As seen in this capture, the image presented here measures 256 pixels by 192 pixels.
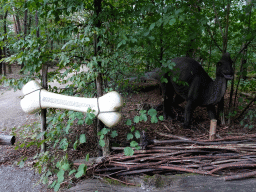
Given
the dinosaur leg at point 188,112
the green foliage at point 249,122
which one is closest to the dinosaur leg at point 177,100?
the dinosaur leg at point 188,112

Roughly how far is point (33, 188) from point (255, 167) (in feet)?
9.32

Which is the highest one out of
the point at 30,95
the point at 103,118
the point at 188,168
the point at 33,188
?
the point at 30,95

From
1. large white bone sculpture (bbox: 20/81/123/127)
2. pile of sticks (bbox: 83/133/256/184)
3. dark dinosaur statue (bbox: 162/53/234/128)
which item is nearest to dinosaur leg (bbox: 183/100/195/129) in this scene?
dark dinosaur statue (bbox: 162/53/234/128)

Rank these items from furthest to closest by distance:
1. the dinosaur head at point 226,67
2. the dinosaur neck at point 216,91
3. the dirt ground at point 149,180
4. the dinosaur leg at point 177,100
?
the dinosaur leg at point 177,100 → the dinosaur neck at point 216,91 → the dinosaur head at point 226,67 → the dirt ground at point 149,180

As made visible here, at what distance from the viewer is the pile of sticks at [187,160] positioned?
2.16 m

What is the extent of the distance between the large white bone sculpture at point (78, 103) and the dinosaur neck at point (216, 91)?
249cm

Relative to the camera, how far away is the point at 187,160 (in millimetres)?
2242

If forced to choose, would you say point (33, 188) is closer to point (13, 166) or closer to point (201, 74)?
point (13, 166)

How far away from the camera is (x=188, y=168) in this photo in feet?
7.13

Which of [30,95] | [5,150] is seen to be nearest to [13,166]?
[5,150]

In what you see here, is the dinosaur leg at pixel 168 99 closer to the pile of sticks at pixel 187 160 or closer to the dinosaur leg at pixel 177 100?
the dinosaur leg at pixel 177 100

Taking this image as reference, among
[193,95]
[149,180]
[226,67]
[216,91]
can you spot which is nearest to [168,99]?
[193,95]

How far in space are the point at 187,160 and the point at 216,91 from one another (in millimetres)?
2024

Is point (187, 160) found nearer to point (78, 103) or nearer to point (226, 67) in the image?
point (78, 103)
